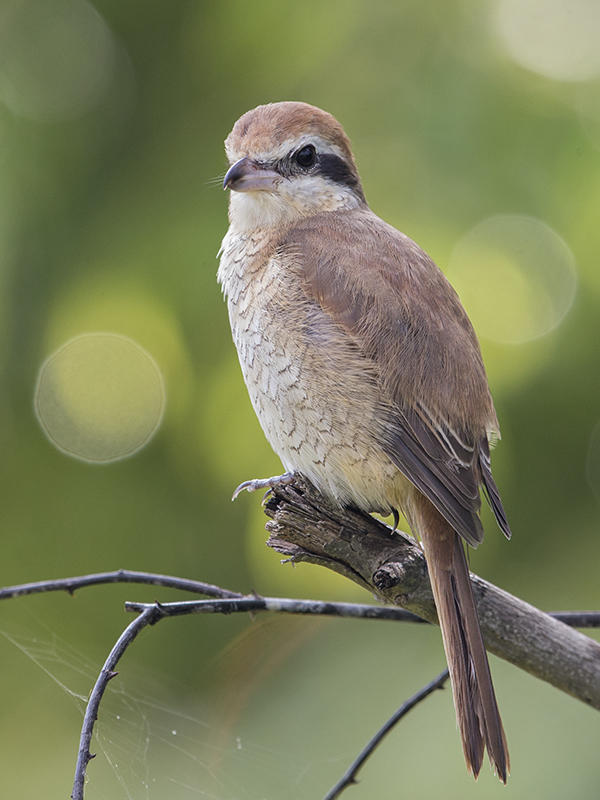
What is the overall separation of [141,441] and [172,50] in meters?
1.29

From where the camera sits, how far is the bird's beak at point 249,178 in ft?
6.58

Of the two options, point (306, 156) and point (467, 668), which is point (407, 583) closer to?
point (467, 668)

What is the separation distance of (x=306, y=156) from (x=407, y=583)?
0.99 metres

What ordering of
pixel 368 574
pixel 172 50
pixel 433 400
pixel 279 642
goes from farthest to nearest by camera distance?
pixel 172 50
pixel 279 642
pixel 433 400
pixel 368 574

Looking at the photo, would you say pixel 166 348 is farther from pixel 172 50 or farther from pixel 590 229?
pixel 590 229

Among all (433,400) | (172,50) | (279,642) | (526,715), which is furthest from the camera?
(172,50)

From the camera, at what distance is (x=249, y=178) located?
2031 mm

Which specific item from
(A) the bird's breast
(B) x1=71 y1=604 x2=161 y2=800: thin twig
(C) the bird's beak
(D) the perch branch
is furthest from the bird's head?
(B) x1=71 y1=604 x2=161 y2=800: thin twig

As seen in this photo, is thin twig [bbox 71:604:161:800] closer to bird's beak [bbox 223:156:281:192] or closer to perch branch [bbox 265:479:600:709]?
perch branch [bbox 265:479:600:709]

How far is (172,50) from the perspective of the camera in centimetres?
325

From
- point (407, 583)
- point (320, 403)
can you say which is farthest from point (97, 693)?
point (320, 403)

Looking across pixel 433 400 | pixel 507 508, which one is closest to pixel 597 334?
pixel 507 508

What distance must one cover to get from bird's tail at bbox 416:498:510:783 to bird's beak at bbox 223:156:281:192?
0.87 meters

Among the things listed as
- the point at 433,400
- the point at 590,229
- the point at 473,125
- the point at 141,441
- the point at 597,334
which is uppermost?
the point at 473,125
